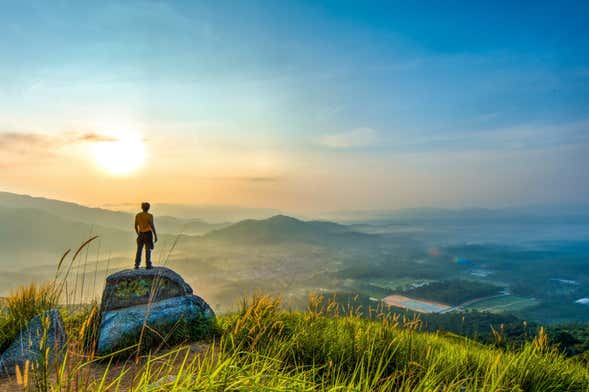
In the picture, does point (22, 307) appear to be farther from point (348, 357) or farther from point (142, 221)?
point (348, 357)

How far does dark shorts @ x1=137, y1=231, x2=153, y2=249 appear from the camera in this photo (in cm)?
1120

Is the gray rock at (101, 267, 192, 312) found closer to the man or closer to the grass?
the man

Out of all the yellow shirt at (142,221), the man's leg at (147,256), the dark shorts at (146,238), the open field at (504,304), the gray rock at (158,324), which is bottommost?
the open field at (504,304)

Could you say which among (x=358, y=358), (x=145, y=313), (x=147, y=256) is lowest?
(x=358, y=358)

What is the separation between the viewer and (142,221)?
11.1 meters

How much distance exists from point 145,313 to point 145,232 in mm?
3539

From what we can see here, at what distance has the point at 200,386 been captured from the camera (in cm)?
326

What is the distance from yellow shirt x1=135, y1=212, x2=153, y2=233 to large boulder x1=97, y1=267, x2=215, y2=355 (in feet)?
4.29

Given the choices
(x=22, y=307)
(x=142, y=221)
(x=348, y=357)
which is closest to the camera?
(x=348, y=357)

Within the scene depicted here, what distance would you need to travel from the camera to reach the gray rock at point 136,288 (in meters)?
10.3

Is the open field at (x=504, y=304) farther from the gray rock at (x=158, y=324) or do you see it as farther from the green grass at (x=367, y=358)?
the gray rock at (x=158, y=324)

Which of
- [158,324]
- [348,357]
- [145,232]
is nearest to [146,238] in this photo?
[145,232]

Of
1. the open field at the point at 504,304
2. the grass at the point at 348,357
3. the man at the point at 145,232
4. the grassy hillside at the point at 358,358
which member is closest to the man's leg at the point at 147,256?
the man at the point at 145,232

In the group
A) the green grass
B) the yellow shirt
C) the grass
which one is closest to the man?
the yellow shirt
